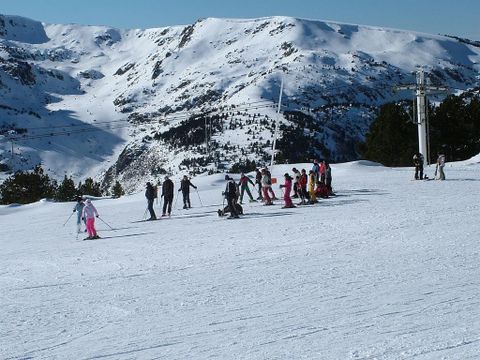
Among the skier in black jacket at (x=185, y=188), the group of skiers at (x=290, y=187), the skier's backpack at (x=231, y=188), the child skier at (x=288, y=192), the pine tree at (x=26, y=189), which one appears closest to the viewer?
the skier's backpack at (x=231, y=188)

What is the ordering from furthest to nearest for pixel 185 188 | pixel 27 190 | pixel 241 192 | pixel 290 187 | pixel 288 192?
pixel 27 190
pixel 185 188
pixel 241 192
pixel 290 187
pixel 288 192

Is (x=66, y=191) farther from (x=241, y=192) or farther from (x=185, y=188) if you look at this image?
(x=241, y=192)

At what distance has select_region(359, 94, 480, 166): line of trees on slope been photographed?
6016 cm

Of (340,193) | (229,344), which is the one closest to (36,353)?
(229,344)

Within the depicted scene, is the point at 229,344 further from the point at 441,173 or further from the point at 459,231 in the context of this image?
the point at 441,173

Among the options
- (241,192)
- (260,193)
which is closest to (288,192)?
(241,192)

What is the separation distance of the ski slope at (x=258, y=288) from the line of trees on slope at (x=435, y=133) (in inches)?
1518

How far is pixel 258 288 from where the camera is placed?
37.1ft

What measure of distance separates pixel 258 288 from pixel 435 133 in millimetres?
51461

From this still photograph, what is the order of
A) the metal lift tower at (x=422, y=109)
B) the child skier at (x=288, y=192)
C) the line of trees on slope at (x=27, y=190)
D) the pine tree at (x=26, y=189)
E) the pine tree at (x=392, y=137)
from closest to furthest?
the child skier at (x=288, y=192) → the metal lift tower at (x=422, y=109) → the pine tree at (x=392, y=137) → the line of trees on slope at (x=27, y=190) → the pine tree at (x=26, y=189)

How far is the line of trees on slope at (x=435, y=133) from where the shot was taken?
60.2 m

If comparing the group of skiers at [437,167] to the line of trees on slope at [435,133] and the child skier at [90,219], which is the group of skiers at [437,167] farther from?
the line of trees on slope at [435,133]

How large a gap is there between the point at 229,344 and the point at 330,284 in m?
3.56

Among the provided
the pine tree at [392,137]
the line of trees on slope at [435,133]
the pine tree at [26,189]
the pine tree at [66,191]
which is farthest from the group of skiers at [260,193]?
the pine tree at [66,191]
